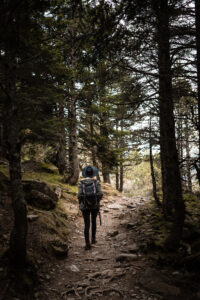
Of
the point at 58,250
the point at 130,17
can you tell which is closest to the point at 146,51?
the point at 130,17

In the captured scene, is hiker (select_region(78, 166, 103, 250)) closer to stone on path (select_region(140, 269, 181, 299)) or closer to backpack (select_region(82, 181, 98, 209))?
backpack (select_region(82, 181, 98, 209))

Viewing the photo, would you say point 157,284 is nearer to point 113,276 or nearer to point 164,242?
point 113,276

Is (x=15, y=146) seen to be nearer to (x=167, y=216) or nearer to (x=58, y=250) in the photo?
(x=58, y=250)

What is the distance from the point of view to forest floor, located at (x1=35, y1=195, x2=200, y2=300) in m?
3.41

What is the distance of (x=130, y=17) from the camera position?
12.3ft

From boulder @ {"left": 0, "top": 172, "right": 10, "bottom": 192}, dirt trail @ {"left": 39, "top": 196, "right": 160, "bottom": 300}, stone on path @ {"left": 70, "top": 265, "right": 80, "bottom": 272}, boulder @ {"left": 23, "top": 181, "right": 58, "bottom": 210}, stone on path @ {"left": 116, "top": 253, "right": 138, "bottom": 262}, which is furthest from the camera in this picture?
boulder @ {"left": 23, "top": 181, "right": 58, "bottom": 210}

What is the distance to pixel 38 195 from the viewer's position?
721 centimetres

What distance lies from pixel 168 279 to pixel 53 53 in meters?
5.83

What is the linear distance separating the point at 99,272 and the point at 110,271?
26 centimetres

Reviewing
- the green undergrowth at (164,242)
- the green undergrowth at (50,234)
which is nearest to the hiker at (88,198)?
the green undergrowth at (50,234)

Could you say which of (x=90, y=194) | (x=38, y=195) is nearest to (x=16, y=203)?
(x=90, y=194)

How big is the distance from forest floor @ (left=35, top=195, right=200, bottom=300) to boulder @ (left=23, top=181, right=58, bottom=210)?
190 centimetres

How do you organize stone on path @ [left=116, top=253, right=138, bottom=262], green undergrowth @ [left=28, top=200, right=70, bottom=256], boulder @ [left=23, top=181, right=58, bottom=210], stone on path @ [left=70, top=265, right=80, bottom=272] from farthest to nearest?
boulder @ [left=23, top=181, right=58, bottom=210], green undergrowth @ [left=28, top=200, right=70, bottom=256], stone on path @ [left=116, top=253, right=138, bottom=262], stone on path @ [left=70, top=265, right=80, bottom=272]

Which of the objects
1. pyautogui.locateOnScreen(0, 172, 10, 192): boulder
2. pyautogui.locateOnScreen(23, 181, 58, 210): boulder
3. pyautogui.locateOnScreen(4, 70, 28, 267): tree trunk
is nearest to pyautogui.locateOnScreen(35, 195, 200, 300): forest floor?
pyautogui.locateOnScreen(4, 70, 28, 267): tree trunk
